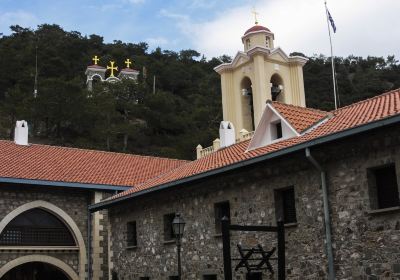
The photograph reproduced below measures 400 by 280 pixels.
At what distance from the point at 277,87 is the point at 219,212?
14.1 metres

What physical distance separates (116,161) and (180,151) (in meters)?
19.9

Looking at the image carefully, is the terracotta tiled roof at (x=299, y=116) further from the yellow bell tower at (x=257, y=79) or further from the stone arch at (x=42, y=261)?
the yellow bell tower at (x=257, y=79)

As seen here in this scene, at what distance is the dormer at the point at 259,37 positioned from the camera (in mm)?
28453

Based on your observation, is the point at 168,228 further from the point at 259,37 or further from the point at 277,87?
the point at 259,37

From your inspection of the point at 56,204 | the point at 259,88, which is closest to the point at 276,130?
the point at 56,204

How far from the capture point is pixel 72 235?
20.2 meters

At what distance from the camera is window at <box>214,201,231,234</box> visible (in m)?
14.4

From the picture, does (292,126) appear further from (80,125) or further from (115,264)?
(80,125)

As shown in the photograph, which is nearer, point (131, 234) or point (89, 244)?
point (131, 234)

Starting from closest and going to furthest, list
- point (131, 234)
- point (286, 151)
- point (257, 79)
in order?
point (286, 151) < point (131, 234) < point (257, 79)

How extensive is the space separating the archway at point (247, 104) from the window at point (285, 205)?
45.3 ft

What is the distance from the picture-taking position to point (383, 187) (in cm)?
1088

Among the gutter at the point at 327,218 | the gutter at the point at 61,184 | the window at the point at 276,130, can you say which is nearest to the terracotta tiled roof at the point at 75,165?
the gutter at the point at 61,184

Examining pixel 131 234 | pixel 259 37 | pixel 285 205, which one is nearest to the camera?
pixel 285 205
